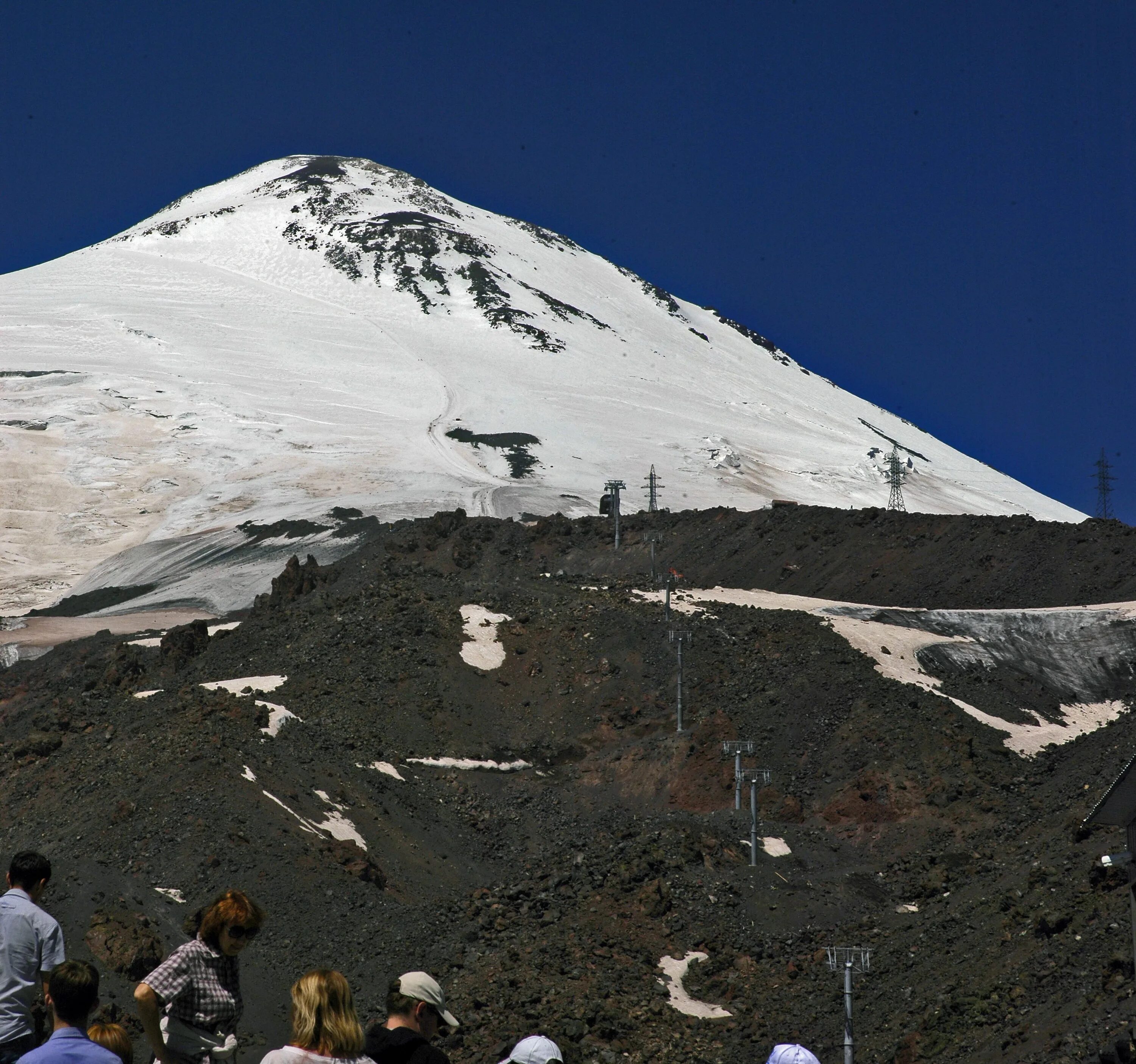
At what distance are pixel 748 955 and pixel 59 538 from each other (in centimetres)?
7357

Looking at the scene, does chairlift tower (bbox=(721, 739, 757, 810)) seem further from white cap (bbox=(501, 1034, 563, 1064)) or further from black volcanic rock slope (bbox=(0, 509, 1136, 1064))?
white cap (bbox=(501, 1034, 563, 1064))

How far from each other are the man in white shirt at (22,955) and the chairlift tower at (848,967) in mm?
12126

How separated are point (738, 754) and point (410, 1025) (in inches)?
1007

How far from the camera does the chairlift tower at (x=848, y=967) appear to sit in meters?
18.1

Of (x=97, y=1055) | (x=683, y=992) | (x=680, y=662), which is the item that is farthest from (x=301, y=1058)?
(x=680, y=662)

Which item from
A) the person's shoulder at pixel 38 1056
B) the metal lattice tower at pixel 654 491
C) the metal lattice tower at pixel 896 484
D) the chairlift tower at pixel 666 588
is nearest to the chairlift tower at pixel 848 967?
the person's shoulder at pixel 38 1056

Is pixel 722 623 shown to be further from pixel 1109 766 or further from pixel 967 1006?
pixel 967 1006

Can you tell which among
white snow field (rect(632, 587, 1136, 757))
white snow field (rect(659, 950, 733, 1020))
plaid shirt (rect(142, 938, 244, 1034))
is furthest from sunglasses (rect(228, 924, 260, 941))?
white snow field (rect(632, 587, 1136, 757))

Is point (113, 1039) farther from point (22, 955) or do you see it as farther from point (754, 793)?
point (754, 793)

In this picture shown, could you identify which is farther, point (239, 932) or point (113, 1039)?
point (239, 932)

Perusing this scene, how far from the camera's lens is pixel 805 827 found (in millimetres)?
32344

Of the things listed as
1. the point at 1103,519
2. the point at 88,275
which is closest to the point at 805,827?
the point at 1103,519

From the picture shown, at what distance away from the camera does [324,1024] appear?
254 inches

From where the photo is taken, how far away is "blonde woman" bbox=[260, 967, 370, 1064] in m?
6.43
